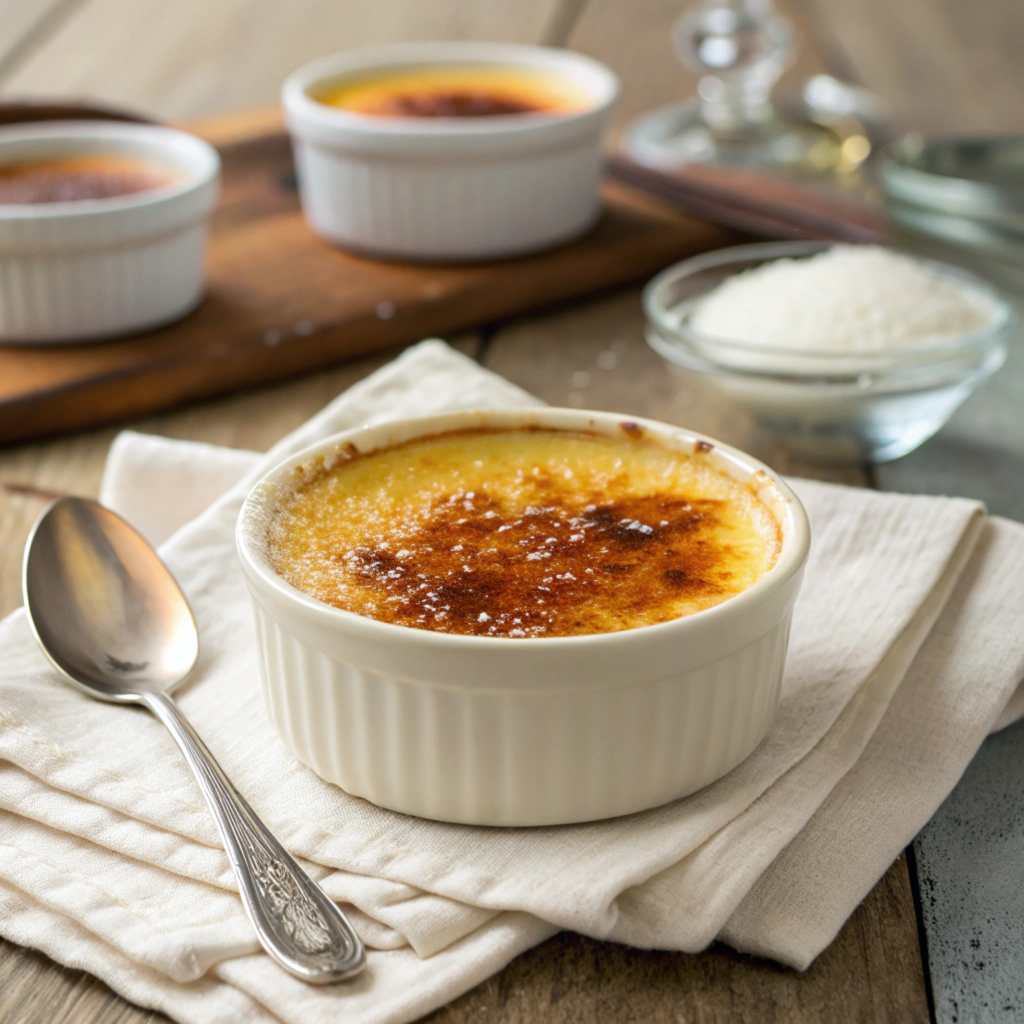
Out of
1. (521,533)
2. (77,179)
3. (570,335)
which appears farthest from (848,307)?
(77,179)

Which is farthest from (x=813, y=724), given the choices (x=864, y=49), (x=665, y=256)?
(x=864, y=49)

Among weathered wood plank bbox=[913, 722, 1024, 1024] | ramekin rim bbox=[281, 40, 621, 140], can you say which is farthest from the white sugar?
weathered wood plank bbox=[913, 722, 1024, 1024]

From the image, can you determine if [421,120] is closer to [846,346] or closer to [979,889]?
[846,346]

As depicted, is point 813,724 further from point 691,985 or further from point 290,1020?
point 290,1020

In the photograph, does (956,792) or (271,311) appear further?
(271,311)

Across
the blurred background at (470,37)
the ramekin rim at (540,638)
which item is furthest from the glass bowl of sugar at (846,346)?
the blurred background at (470,37)

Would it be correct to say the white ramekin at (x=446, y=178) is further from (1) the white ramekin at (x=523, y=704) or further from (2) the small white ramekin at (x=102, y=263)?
(1) the white ramekin at (x=523, y=704)
